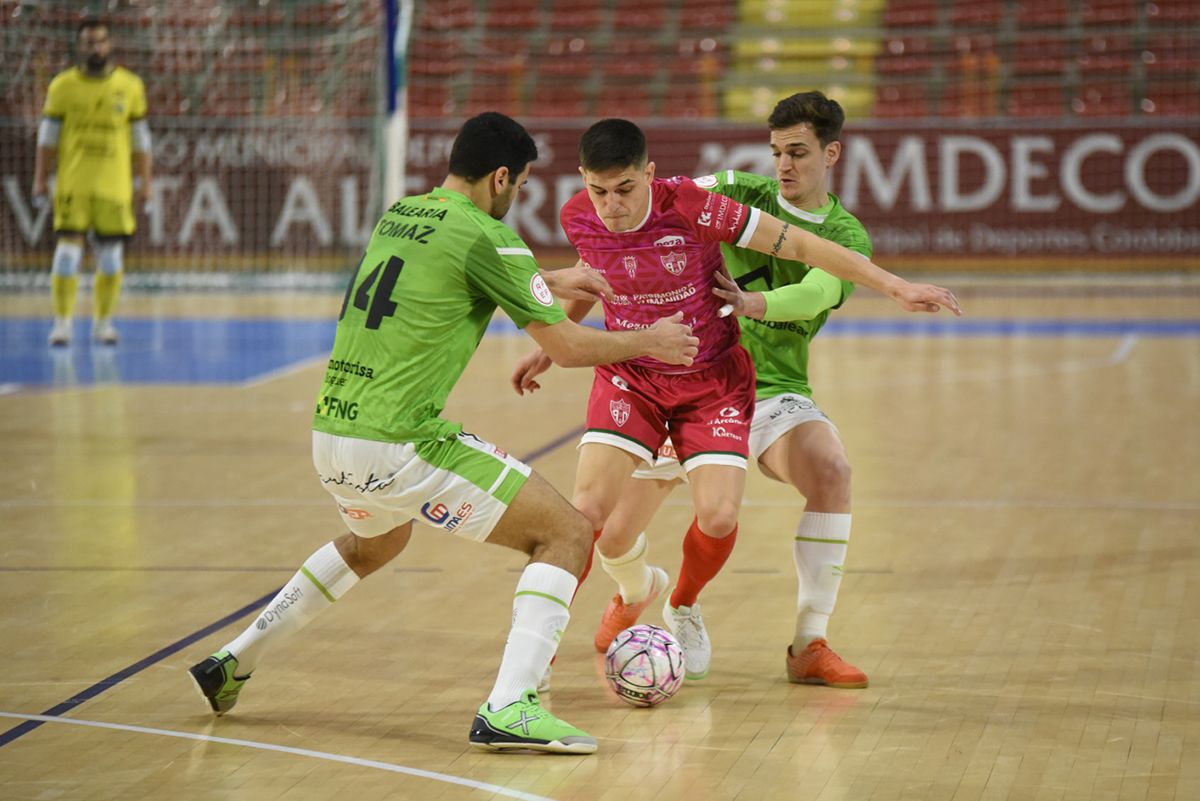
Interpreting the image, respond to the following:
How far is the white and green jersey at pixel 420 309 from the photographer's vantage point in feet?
15.1

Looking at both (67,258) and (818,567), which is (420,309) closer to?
(818,567)

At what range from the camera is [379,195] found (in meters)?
17.1

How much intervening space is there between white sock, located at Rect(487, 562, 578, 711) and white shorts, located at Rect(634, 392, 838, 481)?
3.58 ft

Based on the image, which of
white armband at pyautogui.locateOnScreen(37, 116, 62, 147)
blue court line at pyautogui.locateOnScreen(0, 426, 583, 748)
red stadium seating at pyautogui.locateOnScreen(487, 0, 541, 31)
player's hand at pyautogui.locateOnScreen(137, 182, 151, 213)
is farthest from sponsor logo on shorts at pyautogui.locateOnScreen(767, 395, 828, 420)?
red stadium seating at pyautogui.locateOnScreen(487, 0, 541, 31)

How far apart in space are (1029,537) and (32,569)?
4483 millimetres

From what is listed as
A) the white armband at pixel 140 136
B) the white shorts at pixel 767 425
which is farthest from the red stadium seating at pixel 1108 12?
the white shorts at pixel 767 425

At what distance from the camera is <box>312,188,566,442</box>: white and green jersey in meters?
4.60

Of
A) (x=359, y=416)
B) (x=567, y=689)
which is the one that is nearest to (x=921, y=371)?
(x=567, y=689)

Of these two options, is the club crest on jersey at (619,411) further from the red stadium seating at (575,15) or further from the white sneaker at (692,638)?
the red stadium seating at (575,15)

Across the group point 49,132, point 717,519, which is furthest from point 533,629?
point 49,132

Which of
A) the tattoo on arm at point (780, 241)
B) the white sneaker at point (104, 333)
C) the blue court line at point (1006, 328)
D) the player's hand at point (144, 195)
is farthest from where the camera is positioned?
the blue court line at point (1006, 328)

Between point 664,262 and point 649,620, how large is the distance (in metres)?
1.53

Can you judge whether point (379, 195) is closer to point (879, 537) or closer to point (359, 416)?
point (879, 537)

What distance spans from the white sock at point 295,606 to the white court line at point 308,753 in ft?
0.85
